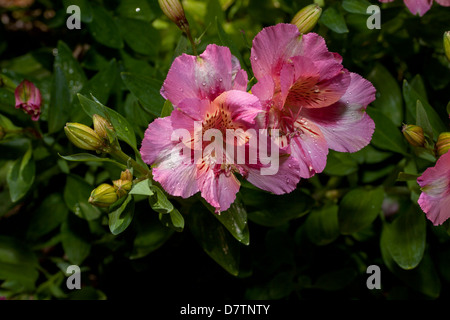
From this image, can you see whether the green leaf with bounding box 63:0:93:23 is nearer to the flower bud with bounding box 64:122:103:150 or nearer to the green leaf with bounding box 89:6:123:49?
the green leaf with bounding box 89:6:123:49

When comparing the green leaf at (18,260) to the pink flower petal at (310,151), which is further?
the green leaf at (18,260)

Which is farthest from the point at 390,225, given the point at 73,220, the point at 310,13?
the point at 73,220

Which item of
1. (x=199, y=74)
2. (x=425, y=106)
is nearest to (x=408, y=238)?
(x=425, y=106)

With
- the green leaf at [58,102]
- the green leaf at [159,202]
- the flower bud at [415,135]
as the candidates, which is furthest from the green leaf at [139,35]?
the flower bud at [415,135]

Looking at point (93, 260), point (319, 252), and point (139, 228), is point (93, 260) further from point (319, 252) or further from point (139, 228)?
point (319, 252)

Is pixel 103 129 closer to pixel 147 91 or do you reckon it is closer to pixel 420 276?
pixel 147 91

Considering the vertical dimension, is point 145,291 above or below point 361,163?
below

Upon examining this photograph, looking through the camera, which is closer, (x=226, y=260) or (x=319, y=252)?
(x=226, y=260)

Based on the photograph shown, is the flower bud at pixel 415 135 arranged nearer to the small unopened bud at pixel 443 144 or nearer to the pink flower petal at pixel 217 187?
the small unopened bud at pixel 443 144
